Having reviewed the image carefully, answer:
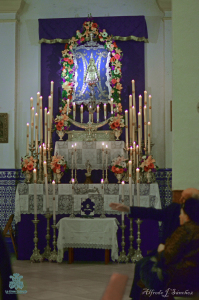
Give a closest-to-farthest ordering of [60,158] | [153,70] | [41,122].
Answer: [60,158], [41,122], [153,70]

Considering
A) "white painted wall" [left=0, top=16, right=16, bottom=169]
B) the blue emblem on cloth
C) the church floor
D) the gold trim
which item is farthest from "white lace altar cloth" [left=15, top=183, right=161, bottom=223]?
the gold trim

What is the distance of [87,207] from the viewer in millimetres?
6383

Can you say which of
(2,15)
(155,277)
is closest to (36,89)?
(2,15)

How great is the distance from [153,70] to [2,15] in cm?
295

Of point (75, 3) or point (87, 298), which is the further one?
point (75, 3)

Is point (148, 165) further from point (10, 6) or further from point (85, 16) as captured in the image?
point (10, 6)

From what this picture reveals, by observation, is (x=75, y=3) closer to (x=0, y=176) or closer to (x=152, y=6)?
(x=152, y=6)

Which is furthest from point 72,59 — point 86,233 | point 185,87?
point 185,87

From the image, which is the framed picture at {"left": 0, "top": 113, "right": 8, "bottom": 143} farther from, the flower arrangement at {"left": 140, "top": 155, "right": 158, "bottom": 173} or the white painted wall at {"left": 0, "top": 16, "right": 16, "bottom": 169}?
the flower arrangement at {"left": 140, "top": 155, "right": 158, "bottom": 173}

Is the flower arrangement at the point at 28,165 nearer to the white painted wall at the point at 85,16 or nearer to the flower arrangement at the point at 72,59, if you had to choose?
the white painted wall at the point at 85,16

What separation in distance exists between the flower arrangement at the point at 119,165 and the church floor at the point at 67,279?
4.68 feet

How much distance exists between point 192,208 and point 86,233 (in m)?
3.54

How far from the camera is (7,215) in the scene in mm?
7891

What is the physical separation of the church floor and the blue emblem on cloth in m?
0.71
